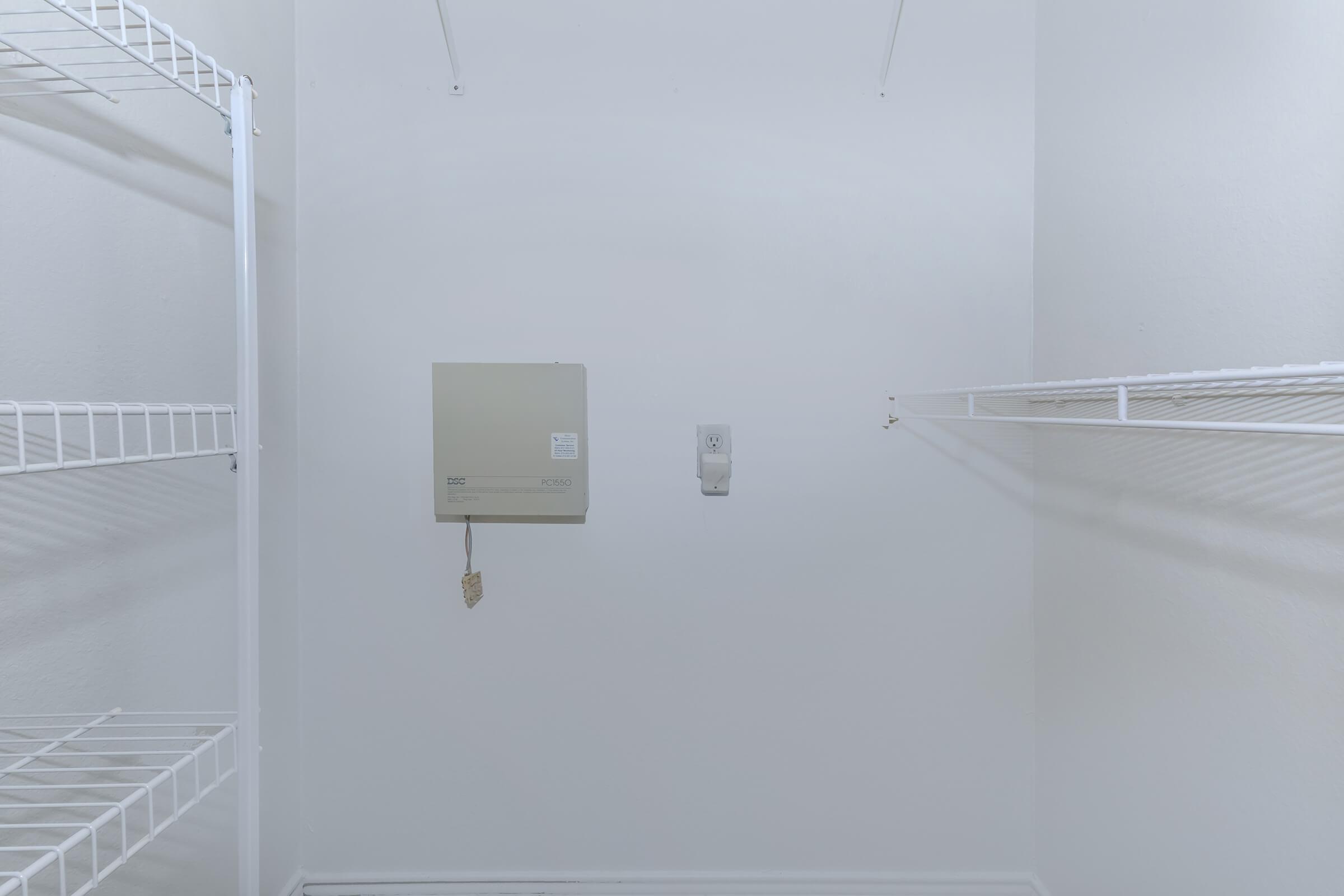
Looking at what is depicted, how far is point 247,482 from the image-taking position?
80cm

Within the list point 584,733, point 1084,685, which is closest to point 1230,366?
point 1084,685

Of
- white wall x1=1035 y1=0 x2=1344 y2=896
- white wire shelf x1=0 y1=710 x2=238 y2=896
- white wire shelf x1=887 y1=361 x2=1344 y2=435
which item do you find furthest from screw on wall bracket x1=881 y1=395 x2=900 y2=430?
white wire shelf x1=0 y1=710 x2=238 y2=896

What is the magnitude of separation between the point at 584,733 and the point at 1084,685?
1066mm

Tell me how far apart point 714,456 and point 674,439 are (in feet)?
0.34

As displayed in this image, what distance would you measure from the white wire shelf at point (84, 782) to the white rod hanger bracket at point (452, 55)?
50.8 inches

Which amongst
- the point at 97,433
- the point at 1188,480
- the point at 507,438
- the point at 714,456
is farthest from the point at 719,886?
the point at 97,433

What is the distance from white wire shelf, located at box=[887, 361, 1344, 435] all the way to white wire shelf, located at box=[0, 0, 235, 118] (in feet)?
3.46

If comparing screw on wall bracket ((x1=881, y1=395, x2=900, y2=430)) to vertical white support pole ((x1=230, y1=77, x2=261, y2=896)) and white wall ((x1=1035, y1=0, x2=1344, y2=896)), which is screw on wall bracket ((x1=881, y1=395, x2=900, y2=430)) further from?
vertical white support pole ((x1=230, y1=77, x2=261, y2=896))

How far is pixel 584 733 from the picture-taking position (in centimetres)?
146

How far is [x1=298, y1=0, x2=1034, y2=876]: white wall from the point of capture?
1424 millimetres

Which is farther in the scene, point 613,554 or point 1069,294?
point 613,554

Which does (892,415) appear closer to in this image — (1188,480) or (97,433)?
(1188,480)

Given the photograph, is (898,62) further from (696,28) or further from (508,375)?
(508,375)

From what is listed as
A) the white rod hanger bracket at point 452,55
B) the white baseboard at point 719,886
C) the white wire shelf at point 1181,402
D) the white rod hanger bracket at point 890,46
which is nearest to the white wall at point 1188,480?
the white wire shelf at point 1181,402
